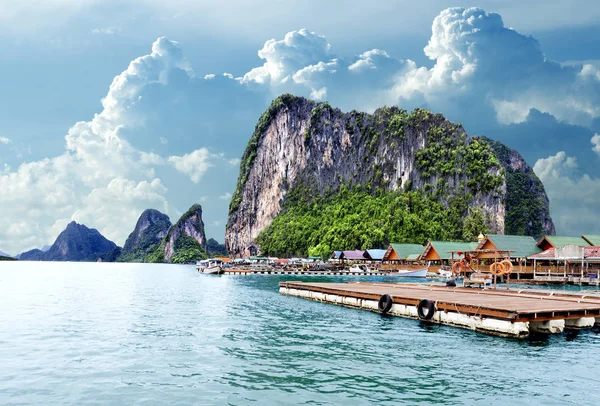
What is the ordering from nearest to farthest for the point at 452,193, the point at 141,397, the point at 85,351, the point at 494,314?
the point at 141,397 → the point at 85,351 → the point at 494,314 → the point at 452,193

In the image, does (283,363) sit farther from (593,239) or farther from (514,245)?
(593,239)

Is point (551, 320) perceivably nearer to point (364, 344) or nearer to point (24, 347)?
point (364, 344)

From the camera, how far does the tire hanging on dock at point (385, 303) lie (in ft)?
112

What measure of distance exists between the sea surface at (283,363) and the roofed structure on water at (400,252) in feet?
280

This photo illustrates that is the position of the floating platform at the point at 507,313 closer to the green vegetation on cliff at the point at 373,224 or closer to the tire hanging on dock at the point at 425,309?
the tire hanging on dock at the point at 425,309

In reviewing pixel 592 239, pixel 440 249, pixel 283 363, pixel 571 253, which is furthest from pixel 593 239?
pixel 283 363

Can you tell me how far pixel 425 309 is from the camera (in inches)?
1210

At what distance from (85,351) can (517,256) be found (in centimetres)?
7422

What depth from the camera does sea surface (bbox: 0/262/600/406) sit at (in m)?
15.4

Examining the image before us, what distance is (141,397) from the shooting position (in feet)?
50.1

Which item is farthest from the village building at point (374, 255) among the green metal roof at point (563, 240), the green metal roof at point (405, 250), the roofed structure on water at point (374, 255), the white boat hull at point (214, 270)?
the green metal roof at point (563, 240)

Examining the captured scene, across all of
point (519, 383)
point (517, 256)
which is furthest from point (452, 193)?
point (519, 383)

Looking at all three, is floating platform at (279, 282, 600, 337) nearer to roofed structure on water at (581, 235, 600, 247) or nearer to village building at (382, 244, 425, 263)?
roofed structure on water at (581, 235, 600, 247)

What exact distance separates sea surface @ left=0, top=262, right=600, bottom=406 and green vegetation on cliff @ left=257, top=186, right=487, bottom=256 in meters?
120
